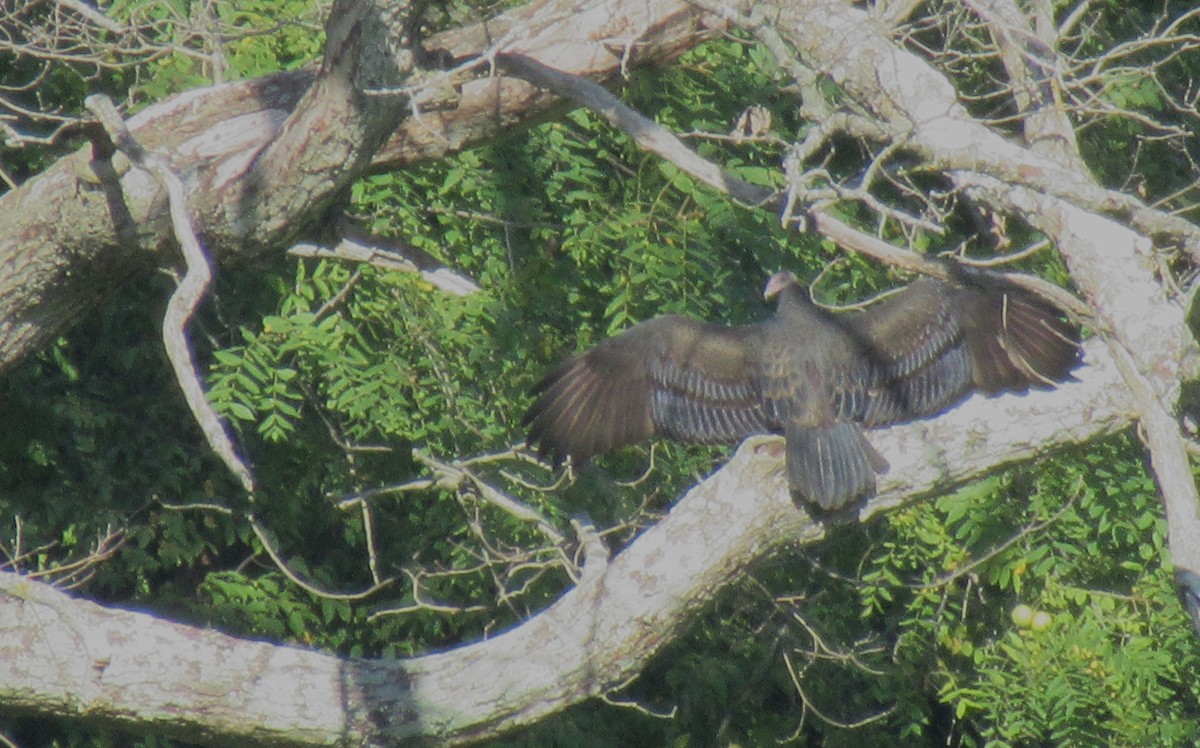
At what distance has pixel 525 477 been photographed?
499 centimetres

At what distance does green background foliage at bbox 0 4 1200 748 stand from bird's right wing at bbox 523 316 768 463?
36 centimetres

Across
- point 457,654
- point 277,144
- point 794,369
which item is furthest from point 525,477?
point 277,144

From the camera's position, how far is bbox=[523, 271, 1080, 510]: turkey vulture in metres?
4.22

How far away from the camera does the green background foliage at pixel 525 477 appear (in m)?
4.91

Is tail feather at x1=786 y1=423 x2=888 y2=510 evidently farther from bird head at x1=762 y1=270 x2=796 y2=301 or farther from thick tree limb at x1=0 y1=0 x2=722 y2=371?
thick tree limb at x1=0 y1=0 x2=722 y2=371

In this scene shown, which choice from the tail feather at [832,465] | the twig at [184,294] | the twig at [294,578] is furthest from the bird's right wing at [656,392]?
the twig at [184,294]

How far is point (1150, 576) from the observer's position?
498 centimetres

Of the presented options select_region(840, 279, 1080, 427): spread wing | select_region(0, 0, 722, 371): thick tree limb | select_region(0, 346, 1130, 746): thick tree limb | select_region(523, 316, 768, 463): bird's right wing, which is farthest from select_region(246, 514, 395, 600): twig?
select_region(840, 279, 1080, 427): spread wing

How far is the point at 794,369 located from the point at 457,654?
123 cm

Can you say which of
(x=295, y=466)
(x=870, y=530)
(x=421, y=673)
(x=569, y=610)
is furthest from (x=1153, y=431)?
(x=295, y=466)

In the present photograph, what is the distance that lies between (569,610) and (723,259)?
6.25 feet

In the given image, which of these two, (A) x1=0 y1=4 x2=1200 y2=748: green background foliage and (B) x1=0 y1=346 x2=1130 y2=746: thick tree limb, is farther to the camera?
(A) x1=0 y1=4 x2=1200 y2=748: green background foliage

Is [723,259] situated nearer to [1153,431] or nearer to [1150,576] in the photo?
[1150,576]

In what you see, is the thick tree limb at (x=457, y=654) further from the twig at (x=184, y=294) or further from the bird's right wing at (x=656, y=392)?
the bird's right wing at (x=656, y=392)
